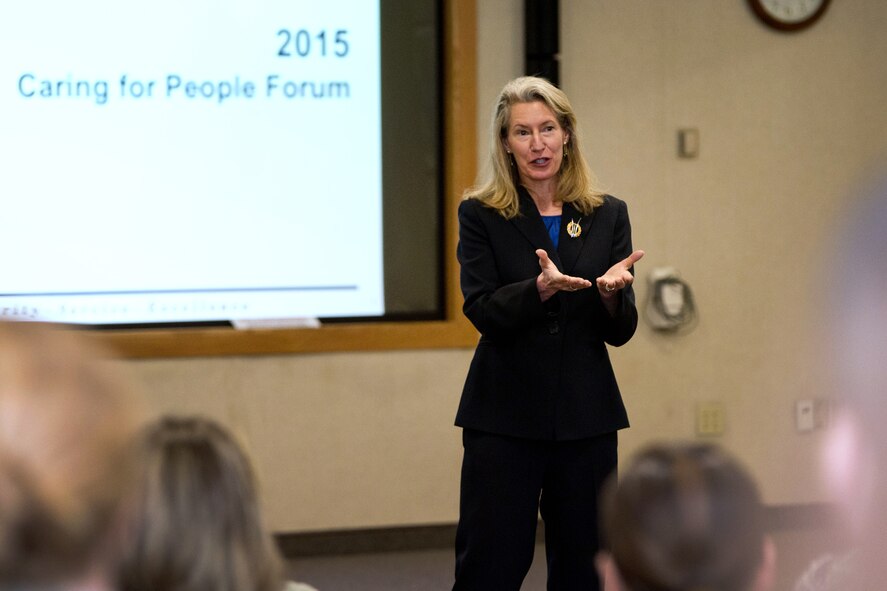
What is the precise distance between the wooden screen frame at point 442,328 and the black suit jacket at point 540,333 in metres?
1.69

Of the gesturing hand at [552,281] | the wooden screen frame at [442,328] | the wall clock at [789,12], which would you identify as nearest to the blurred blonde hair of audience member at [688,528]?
the gesturing hand at [552,281]

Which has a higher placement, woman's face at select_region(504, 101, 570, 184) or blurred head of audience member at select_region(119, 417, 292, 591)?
woman's face at select_region(504, 101, 570, 184)

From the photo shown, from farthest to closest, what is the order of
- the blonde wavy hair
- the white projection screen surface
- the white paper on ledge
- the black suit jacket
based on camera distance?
the white paper on ledge
the white projection screen surface
the blonde wavy hair
the black suit jacket

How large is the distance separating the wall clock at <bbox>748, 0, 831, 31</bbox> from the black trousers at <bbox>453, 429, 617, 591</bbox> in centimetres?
252

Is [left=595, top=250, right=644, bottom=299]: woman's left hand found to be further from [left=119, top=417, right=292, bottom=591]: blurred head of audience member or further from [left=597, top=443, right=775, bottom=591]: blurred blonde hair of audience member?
[left=119, top=417, right=292, bottom=591]: blurred head of audience member

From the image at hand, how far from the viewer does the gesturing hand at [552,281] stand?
Result: 2502 millimetres

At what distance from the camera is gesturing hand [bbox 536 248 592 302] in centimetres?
250

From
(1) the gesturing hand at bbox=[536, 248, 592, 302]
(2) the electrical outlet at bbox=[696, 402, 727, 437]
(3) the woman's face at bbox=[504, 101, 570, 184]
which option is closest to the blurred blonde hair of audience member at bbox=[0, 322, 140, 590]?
(1) the gesturing hand at bbox=[536, 248, 592, 302]

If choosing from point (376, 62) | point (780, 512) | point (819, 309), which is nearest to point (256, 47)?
point (376, 62)

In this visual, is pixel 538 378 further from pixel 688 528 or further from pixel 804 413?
pixel 804 413

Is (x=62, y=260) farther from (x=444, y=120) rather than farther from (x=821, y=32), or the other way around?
(x=821, y=32)

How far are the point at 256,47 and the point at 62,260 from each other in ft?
3.44

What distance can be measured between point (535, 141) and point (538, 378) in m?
0.56

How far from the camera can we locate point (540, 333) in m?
2.65
